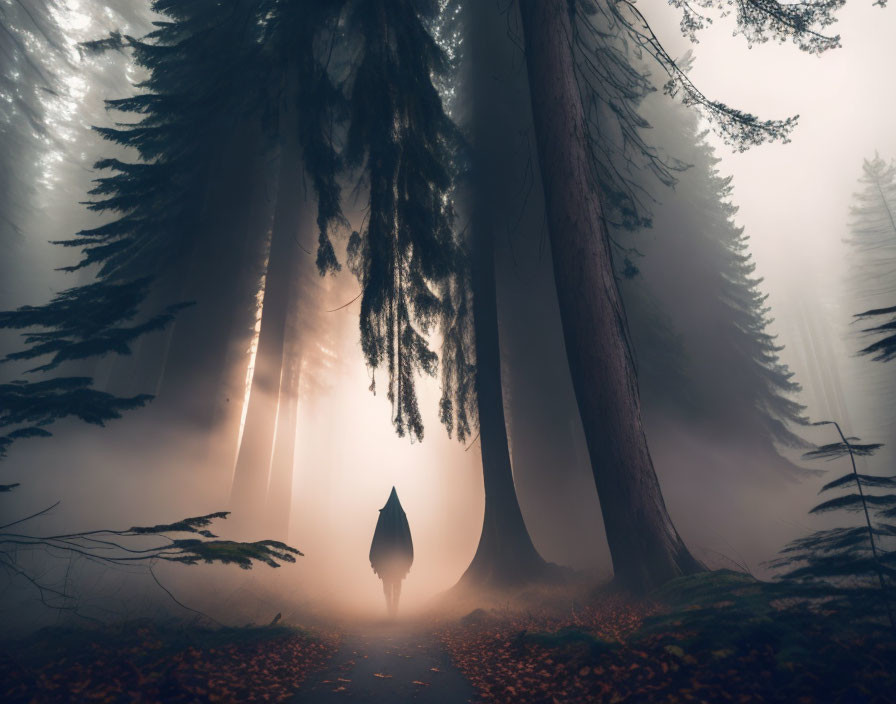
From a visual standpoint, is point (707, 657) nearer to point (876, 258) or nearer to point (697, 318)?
point (697, 318)

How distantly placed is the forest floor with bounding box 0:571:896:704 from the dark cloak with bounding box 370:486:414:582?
3892 millimetres

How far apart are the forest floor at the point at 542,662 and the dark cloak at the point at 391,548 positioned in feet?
12.8

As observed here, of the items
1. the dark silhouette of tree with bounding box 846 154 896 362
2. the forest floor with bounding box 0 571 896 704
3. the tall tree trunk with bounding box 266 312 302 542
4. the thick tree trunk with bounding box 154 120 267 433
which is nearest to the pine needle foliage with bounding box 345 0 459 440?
the forest floor with bounding box 0 571 896 704

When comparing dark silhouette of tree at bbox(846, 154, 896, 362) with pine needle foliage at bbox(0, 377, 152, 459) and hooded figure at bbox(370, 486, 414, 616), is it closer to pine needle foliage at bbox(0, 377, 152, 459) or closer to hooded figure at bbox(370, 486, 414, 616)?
hooded figure at bbox(370, 486, 414, 616)

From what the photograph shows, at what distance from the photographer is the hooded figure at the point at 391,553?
9.46 m

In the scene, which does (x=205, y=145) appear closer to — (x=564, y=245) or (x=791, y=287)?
(x=564, y=245)

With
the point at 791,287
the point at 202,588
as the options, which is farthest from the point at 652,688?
the point at 791,287

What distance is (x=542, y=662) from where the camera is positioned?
4.19 metres

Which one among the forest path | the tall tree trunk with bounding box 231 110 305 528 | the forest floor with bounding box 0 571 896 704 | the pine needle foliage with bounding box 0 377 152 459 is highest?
the tall tree trunk with bounding box 231 110 305 528

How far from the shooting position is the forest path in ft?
12.9

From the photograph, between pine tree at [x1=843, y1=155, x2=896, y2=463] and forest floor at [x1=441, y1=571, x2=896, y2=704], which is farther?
pine tree at [x1=843, y1=155, x2=896, y2=463]

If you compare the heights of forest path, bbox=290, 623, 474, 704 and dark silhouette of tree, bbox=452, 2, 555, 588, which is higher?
dark silhouette of tree, bbox=452, 2, 555, 588

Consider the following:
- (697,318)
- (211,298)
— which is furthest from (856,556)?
(697,318)

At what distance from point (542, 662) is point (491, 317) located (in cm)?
680
